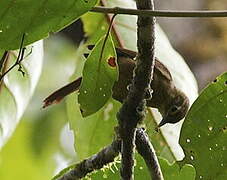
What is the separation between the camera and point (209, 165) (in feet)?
3.69

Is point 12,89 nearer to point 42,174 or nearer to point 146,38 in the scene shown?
point 146,38

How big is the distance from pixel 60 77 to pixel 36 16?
5.97ft

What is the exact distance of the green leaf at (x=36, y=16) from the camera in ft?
2.98

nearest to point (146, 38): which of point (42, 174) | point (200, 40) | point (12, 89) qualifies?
point (12, 89)

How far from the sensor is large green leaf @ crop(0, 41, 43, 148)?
1340 mm

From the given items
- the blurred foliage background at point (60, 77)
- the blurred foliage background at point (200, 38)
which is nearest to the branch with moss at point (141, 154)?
the blurred foliage background at point (60, 77)

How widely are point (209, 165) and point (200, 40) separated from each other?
216cm

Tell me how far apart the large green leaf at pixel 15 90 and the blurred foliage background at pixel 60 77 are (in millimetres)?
702

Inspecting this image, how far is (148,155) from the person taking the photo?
99cm

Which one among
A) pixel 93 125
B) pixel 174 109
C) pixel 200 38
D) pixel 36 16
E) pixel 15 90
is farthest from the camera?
pixel 200 38

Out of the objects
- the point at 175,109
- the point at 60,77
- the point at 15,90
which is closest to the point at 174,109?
the point at 175,109

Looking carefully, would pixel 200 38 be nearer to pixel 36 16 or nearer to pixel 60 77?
pixel 60 77

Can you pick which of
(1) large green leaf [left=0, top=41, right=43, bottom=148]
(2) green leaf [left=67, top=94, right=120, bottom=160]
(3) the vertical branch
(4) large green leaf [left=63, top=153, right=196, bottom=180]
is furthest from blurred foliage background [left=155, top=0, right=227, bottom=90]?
(3) the vertical branch

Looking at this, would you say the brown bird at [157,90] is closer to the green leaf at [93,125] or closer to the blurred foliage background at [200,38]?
the green leaf at [93,125]
